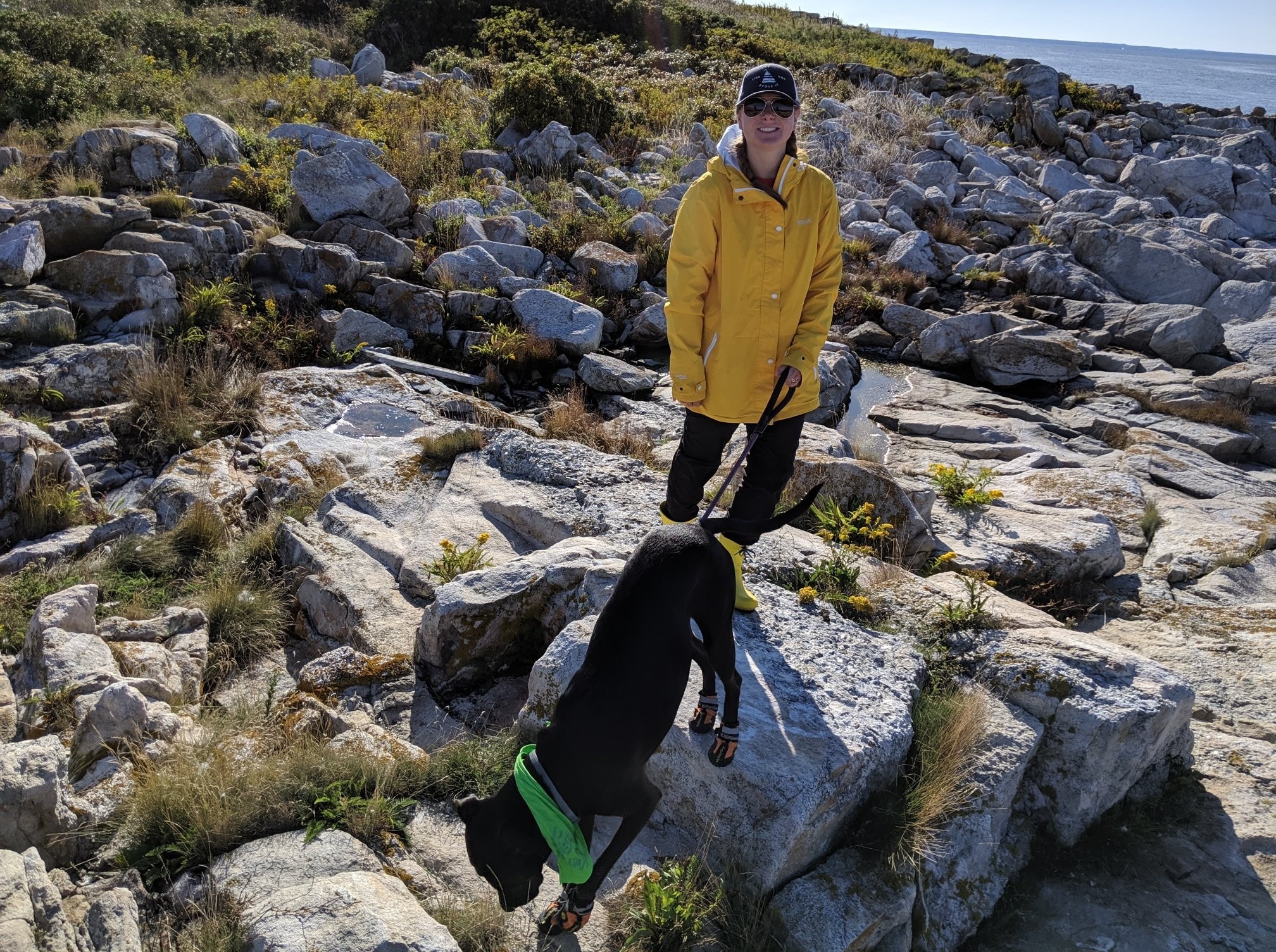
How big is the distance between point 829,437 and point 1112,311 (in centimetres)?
726

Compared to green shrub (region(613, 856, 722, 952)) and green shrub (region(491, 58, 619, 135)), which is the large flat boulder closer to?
green shrub (region(613, 856, 722, 952))

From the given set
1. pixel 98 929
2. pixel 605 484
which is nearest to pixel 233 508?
pixel 605 484

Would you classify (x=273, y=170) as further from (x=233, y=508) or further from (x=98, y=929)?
(x=98, y=929)

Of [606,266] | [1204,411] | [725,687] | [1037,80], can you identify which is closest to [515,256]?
[606,266]

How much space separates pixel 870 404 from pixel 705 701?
670cm

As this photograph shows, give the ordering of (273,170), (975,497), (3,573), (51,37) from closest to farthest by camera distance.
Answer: (3,573)
(975,497)
(273,170)
(51,37)

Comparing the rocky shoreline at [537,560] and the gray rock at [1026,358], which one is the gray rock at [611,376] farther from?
the gray rock at [1026,358]

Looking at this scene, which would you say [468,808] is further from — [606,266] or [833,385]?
[606,266]

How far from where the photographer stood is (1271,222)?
16125mm

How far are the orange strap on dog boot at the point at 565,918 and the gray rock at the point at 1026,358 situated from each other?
9.16m

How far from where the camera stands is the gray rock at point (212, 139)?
9805mm

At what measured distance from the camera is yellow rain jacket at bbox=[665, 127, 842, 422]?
3213mm

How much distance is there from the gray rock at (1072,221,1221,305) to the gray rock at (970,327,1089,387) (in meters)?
3.26

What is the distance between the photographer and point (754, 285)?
327 centimetres
